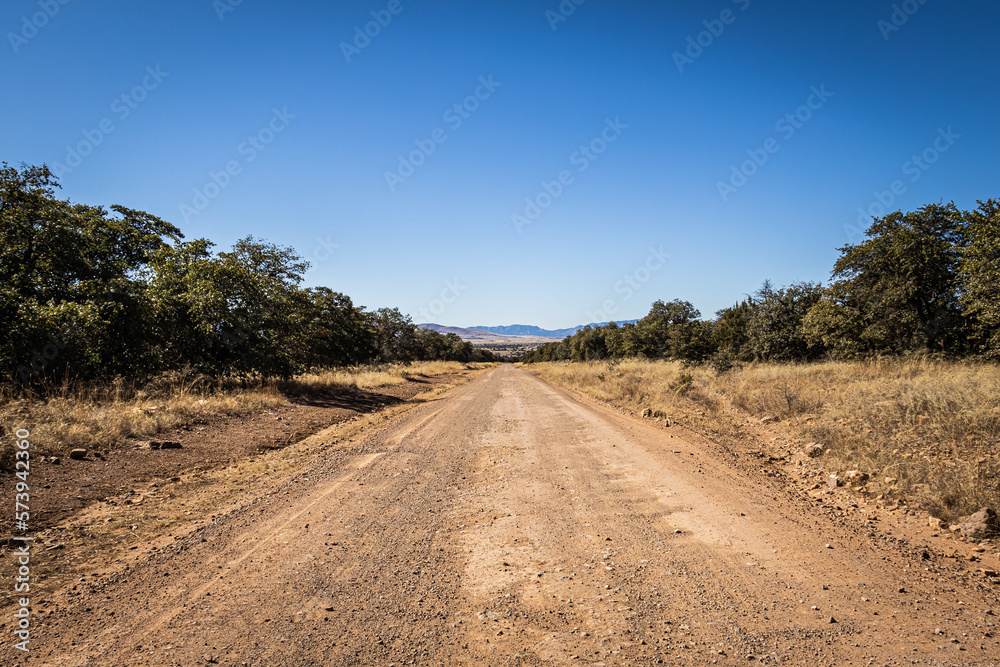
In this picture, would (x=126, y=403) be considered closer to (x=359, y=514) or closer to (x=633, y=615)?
(x=359, y=514)

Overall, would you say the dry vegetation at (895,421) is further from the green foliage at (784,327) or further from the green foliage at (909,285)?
the green foliage at (784,327)

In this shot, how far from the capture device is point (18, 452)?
5.50m

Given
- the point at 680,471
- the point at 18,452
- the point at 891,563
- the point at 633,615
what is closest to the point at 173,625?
the point at 633,615

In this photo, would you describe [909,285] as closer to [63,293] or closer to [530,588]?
[530,588]

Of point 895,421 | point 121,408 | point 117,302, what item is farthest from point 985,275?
point 117,302

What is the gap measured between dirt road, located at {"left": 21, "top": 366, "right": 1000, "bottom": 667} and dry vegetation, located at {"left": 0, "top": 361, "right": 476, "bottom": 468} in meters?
3.85

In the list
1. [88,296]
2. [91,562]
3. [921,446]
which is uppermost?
[88,296]

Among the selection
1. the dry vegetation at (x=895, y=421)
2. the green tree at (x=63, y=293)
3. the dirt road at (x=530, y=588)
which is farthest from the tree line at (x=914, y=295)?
the green tree at (x=63, y=293)

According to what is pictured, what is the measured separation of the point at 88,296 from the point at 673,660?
1470cm

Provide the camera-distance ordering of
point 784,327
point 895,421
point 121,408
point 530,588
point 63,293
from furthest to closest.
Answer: point 784,327 < point 63,293 < point 121,408 < point 895,421 < point 530,588

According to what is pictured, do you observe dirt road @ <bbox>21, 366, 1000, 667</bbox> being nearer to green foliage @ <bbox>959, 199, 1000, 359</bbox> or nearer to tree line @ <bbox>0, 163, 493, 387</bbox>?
tree line @ <bbox>0, 163, 493, 387</bbox>

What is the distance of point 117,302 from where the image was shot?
11.1 meters

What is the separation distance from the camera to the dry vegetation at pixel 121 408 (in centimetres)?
645

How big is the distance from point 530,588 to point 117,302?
13.3 meters
